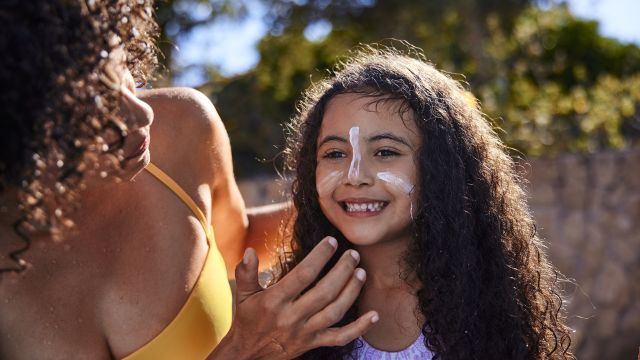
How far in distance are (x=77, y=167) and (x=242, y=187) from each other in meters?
5.20

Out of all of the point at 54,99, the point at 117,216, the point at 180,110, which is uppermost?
the point at 54,99

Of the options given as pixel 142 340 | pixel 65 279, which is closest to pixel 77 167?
pixel 65 279

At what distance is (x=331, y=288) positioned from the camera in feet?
6.06

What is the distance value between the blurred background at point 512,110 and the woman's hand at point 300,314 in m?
3.39

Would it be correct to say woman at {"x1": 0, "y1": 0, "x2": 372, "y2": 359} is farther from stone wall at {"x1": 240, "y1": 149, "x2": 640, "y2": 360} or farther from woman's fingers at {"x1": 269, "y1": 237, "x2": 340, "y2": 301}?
stone wall at {"x1": 240, "y1": 149, "x2": 640, "y2": 360}

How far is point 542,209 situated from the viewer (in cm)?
619

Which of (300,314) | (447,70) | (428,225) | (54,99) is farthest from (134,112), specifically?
(447,70)

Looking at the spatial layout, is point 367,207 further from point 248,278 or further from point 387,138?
point 248,278

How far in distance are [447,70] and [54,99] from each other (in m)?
6.00

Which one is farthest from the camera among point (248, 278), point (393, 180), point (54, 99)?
Answer: point (393, 180)

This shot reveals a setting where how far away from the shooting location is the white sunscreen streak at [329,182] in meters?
2.22

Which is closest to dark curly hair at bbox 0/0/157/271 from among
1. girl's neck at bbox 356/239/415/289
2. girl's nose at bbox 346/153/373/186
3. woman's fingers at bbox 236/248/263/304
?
woman's fingers at bbox 236/248/263/304

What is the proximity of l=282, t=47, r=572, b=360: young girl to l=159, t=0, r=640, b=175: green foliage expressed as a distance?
4170 mm

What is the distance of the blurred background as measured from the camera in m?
6.00
